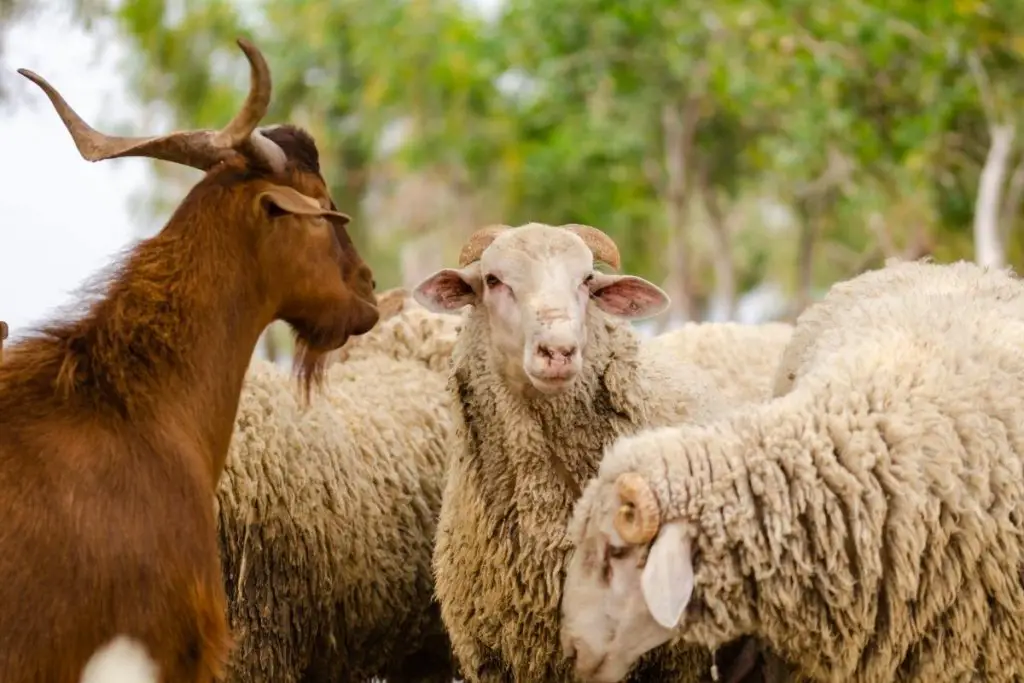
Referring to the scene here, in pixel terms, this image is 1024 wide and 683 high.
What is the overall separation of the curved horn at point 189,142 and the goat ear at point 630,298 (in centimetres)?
165

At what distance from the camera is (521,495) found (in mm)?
5586

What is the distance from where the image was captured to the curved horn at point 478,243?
5.95m

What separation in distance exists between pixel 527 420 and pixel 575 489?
0.32 meters

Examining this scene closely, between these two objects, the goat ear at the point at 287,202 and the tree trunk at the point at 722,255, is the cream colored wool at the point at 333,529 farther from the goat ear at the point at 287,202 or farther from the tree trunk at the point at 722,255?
the tree trunk at the point at 722,255

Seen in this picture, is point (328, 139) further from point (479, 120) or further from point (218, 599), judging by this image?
point (218, 599)

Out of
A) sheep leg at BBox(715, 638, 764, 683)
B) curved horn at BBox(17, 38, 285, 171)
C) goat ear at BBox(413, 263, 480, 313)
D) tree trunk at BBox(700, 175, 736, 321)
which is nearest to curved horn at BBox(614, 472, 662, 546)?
sheep leg at BBox(715, 638, 764, 683)

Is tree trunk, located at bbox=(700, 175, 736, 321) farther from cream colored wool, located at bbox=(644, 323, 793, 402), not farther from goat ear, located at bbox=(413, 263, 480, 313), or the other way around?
goat ear, located at bbox=(413, 263, 480, 313)

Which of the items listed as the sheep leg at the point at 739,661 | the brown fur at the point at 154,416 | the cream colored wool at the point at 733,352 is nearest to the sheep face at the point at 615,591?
the sheep leg at the point at 739,661

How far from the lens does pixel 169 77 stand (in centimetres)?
2506

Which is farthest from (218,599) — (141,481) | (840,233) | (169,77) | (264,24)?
(840,233)

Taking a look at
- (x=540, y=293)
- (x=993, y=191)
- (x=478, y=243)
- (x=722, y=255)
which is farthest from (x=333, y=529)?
(x=722, y=255)

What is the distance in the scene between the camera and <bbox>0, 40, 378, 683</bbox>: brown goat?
4.02 meters

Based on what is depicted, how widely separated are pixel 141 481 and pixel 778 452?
1920 mm

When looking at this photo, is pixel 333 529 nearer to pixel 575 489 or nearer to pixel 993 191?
pixel 575 489
